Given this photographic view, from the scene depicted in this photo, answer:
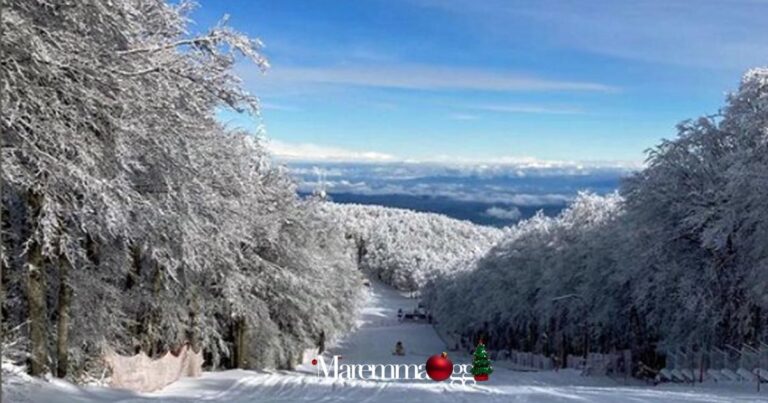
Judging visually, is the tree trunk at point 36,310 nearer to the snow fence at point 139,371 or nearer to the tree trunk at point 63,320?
the tree trunk at point 63,320

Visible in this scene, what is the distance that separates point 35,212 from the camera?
13102mm

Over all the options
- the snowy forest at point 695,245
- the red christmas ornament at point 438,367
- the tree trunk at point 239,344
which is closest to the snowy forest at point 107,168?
the red christmas ornament at point 438,367

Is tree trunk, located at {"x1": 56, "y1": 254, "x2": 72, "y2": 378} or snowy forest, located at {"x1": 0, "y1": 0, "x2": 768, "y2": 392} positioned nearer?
snowy forest, located at {"x1": 0, "y1": 0, "x2": 768, "y2": 392}

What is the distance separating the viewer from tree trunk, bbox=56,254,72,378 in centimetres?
1596

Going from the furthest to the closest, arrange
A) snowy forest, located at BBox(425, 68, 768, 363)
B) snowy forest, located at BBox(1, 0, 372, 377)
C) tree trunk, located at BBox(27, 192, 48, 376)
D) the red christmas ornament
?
snowy forest, located at BBox(425, 68, 768, 363) < tree trunk, located at BBox(27, 192, 48, 376) < the red christmas ornament < snowy forest, located at BBox(1, 0, 372, 377)

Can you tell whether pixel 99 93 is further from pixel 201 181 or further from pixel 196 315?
pixel 196 315

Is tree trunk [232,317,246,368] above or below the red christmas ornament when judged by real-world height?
below

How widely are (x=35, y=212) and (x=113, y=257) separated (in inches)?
287

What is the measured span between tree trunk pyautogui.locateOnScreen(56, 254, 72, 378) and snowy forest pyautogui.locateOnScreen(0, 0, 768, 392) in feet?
0.19

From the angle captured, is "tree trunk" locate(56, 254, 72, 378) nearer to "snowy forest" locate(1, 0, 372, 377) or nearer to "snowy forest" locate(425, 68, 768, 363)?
"snowy forest" locate(1, 0, 372, 377)

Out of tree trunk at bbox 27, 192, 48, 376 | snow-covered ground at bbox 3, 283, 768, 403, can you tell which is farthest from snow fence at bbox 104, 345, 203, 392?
tree trunk at bbox 27, 192, 48, 376

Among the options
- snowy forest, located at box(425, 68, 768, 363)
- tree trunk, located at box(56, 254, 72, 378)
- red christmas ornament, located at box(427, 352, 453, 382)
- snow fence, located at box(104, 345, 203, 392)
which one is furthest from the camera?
snowy forest, located at box(425, 68, 768, 363)

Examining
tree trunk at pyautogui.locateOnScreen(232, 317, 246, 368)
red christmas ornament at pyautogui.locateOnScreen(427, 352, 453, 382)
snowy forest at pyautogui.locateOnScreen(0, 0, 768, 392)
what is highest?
snowy forest at pyautogui.locateOnScreen(0, 0, 768, 392)

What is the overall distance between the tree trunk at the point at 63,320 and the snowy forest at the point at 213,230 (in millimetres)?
57
